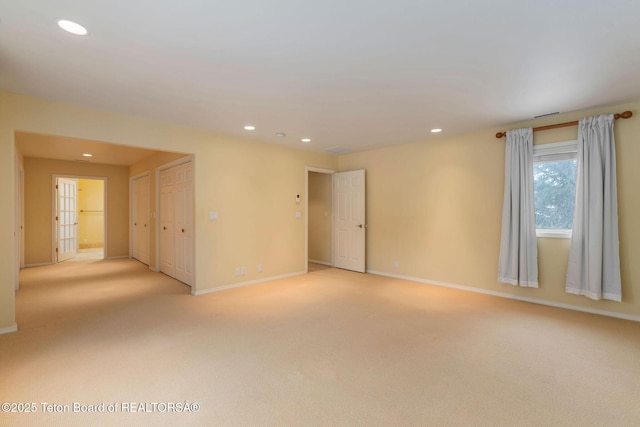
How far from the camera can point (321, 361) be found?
254cm

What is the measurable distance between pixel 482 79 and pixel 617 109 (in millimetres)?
2103

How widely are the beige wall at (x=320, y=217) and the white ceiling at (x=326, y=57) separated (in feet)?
10.5

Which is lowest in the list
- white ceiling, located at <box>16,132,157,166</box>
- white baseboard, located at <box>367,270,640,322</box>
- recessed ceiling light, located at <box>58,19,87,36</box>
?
white baseboard, located at <box>367,270,640,322</box>

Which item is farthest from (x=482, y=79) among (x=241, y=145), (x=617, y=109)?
(x=241, y=145)

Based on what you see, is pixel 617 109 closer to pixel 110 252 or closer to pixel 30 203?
pixel 110 252

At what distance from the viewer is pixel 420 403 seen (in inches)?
78.6

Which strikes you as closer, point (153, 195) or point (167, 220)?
point (167, 220)

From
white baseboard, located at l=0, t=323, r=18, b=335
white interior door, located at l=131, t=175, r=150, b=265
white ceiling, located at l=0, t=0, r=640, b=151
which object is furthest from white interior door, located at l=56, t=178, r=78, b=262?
white ceiling, located at l=0, t=0, r=640, b=151

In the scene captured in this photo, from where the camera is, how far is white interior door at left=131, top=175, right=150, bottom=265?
22.6 ft

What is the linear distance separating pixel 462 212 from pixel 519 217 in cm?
84

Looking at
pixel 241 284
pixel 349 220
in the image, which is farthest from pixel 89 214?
pixel 349 220

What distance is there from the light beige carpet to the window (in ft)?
3.63

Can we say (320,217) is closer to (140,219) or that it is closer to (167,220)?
(167,220)

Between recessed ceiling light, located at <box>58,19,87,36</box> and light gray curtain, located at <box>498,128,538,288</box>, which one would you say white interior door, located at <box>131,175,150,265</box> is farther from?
light gray curtain, located at <box>498,128,538,288</box>
